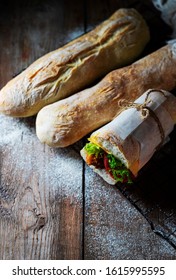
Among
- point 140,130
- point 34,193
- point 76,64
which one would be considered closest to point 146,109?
point 140,130

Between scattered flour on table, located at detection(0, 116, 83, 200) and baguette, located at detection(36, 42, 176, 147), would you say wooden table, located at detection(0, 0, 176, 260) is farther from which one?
baguette, located at detection(36, 42, 176, 147)

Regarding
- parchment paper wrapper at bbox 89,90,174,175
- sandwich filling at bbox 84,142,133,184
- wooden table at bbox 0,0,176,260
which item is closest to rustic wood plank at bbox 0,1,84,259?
wooden table at bbox 0,0,176,260

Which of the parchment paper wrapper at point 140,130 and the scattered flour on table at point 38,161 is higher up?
the parchment paper wrapper at point 140,130

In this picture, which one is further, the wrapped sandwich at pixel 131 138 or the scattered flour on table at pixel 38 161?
the scattered flour on table at pixel 38 161

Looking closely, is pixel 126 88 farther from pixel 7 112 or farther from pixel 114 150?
pixel 7 112

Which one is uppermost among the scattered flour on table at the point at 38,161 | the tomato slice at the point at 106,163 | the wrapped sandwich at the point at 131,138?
the wrapped sandwich at the point at 131,138

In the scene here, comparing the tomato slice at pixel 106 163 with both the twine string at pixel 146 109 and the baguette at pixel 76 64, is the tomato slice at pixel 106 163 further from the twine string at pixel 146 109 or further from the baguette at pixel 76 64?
the baguette at pixel 76 64

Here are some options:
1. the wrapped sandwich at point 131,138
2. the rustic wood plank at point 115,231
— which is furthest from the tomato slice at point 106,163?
the rustic wood plank at point 115,231
